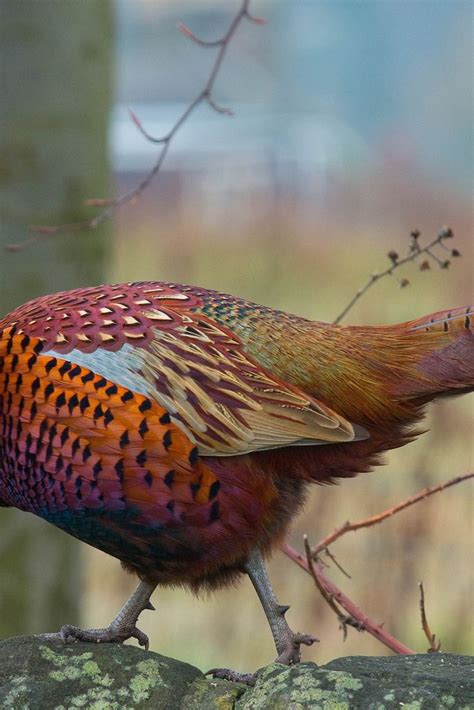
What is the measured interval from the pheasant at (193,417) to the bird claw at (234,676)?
0.71 ft

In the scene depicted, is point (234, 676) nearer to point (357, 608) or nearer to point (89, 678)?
point (89, 678)

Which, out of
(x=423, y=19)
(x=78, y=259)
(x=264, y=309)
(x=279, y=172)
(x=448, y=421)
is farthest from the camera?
(x=423, y=19)

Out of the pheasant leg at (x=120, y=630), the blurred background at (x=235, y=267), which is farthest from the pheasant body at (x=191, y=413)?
the blurred background at (x=235, y=267)

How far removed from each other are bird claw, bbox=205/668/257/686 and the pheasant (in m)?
0.22

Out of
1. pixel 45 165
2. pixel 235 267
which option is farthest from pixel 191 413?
pixel 235 267

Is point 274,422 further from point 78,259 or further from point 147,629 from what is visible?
point 147,629

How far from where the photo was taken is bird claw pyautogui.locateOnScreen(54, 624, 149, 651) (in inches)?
145

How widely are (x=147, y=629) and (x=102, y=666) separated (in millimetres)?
5019

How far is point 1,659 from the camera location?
3.52 meters

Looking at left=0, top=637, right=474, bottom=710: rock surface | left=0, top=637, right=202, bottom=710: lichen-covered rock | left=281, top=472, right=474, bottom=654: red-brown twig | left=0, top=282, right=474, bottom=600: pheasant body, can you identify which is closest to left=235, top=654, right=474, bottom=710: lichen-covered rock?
left=0, top=637, right=474, bottom=710: rock surface

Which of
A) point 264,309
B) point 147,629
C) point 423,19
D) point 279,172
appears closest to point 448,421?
point 147,629

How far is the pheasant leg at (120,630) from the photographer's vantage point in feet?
12.1

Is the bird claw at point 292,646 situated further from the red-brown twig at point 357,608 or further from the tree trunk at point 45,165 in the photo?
the tree trunk at point 45,165

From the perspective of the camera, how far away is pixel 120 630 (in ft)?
12.6
